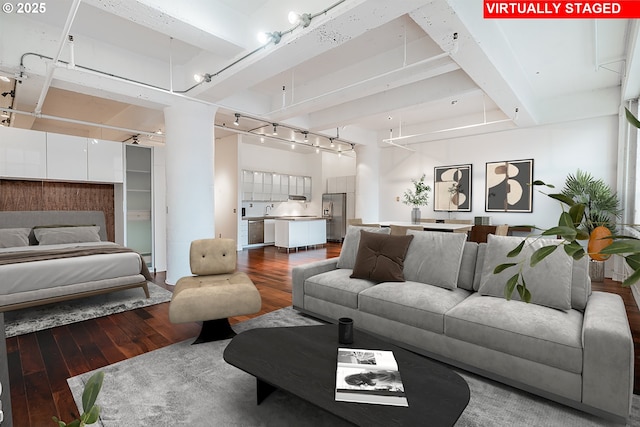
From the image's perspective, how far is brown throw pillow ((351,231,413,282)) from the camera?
10.4ft

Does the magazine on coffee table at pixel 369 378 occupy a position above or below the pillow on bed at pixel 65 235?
below

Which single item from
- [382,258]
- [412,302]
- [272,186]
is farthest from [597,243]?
[272,186]

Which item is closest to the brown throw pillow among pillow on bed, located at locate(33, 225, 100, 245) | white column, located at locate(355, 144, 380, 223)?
pillow on bed, located at locate(33, 225, 100, 245)

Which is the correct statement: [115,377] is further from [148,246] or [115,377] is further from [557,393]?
[148,246]

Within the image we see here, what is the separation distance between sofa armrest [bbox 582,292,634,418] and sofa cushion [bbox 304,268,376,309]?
167 cm

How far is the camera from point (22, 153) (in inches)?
185

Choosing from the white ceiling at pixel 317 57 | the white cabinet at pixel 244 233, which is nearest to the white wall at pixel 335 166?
the white cabinet at pixel 244 233

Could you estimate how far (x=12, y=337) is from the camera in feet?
9.91

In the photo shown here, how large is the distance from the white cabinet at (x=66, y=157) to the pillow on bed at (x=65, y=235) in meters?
0.81

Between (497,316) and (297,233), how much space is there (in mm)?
6417

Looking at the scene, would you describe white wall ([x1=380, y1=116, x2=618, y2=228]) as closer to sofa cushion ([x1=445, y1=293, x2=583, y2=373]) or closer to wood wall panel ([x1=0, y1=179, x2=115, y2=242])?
sofa cushion ([x1=445, y1=293, x2=583, y2=373])

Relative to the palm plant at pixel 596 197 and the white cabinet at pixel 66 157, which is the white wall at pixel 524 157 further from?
the white cabinet at pixel 66 157

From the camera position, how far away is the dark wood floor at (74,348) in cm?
206

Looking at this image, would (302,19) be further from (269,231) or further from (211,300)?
(269,231)
